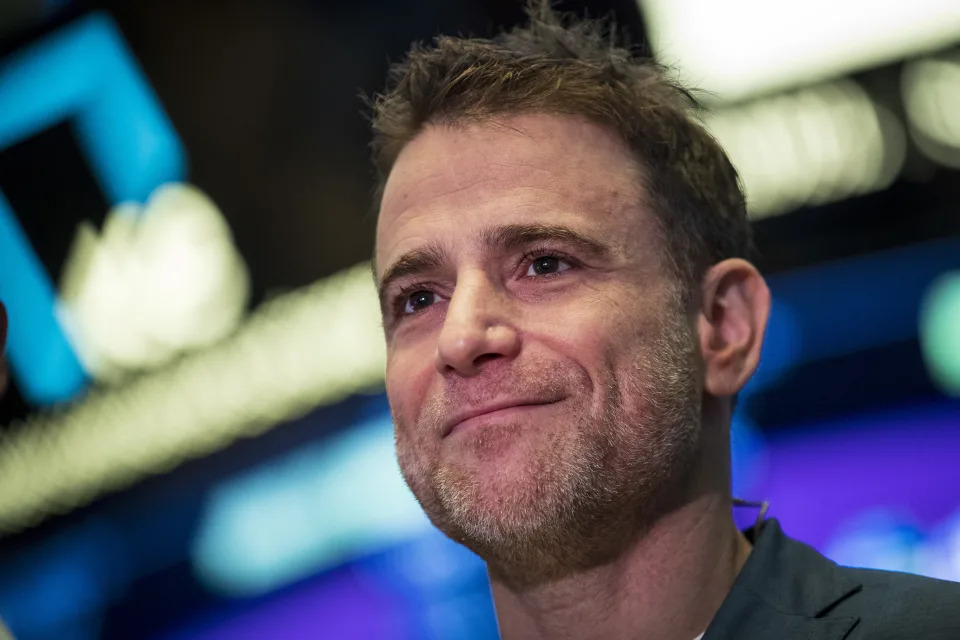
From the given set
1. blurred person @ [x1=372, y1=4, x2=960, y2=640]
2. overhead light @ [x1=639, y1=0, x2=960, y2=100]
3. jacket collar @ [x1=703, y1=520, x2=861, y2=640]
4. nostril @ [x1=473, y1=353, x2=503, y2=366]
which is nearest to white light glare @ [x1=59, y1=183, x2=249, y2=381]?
overhead light @ [x1=639, y1=0, x2=960, y2=100]

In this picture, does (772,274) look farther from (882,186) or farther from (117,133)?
(117,133)

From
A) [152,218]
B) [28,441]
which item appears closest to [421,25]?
[152,218]

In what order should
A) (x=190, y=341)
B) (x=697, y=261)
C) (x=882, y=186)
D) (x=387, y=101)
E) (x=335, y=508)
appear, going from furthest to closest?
(x=190, y=341) → (x=335, y=508) → (x=882, y=186) → (x=387, y=101) → (x=697, y=261)

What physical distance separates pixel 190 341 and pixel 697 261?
2797mm

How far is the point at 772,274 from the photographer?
3420mm

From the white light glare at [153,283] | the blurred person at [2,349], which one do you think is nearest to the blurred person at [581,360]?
the blurred person at [2,349]

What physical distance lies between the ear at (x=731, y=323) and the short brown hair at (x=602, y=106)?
5 cm

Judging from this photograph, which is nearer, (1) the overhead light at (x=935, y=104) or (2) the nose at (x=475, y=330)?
(2) the nose at (x=475, y=330)

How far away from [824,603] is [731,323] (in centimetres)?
55

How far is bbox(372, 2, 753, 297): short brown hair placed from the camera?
→ 1.91 meters

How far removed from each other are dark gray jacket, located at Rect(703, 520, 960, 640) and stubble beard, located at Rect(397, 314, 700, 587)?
20cm

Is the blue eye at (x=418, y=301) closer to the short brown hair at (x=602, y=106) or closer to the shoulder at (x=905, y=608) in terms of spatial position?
the short brown hair at (x=602, y=106)

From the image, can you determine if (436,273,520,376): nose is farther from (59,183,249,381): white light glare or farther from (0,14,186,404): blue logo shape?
(0,14,186,404): blue logo shape

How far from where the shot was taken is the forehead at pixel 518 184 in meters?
1.77
